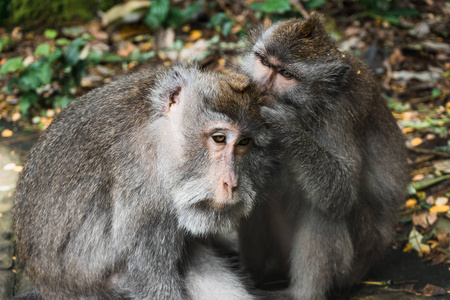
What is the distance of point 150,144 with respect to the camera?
3746 mm

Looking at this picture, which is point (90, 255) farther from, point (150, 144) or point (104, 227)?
point (150, 144)

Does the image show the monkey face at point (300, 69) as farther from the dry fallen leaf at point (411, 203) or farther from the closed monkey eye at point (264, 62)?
the dry fallen leaf at point (411, 203)

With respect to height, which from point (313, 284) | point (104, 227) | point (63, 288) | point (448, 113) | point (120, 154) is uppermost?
point (120, 154)

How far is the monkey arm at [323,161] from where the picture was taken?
155 inches

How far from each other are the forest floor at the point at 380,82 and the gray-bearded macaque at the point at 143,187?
0.94m

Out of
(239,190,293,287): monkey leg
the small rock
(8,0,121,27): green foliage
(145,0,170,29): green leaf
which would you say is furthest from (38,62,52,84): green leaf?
the small rock

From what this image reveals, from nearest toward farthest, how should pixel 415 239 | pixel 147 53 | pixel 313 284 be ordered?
pixel 313 284, pixel 415 239, pixel 147 53

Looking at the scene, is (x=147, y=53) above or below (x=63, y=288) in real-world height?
below

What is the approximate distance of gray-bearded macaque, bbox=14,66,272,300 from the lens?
3.55 metres

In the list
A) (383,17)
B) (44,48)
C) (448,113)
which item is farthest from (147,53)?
(448,113)

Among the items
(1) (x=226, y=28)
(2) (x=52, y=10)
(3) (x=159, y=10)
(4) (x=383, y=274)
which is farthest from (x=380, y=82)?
(2) (x=52, y=10)

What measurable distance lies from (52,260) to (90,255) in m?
0.27

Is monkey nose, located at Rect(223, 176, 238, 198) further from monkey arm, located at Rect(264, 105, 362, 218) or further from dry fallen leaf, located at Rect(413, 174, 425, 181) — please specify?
dry fallen leaf, located at Rect(413, 174, 425, 181)

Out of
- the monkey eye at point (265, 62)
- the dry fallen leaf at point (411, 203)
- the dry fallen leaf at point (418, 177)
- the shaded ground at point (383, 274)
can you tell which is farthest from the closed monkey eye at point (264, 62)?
the dry fallen leaf at point (418, 177)
